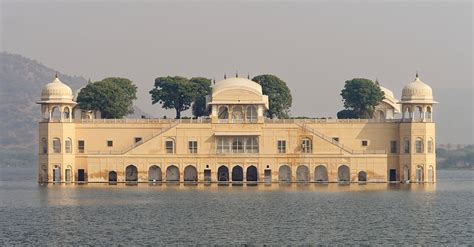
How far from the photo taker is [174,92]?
115500 mm

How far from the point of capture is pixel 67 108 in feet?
342

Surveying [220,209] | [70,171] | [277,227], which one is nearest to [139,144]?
[70,171]

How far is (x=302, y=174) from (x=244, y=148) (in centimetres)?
575

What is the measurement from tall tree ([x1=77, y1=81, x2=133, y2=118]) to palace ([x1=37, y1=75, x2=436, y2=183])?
21.1 ft

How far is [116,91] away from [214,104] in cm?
1306

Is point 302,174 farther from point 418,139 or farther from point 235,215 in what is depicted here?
point 235,215

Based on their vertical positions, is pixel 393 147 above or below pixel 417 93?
below

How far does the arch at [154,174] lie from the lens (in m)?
102

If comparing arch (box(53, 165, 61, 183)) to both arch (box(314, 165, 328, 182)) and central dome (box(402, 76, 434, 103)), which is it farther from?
central dome (box(402, 76, 434, 103))

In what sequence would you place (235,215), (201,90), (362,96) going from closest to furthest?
(235,215) < (362,96) < (201,90)

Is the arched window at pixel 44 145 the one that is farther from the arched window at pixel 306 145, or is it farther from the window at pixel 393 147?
the window at pixel 393 147

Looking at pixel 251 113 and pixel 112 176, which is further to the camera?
pixel 251 113

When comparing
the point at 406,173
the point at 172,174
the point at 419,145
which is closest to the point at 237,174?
the point at 172,174

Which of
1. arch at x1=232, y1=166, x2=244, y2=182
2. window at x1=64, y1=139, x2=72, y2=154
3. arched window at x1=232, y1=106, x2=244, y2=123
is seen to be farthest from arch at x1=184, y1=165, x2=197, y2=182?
window at x1=64, y1=139, x2=72, y2=154
